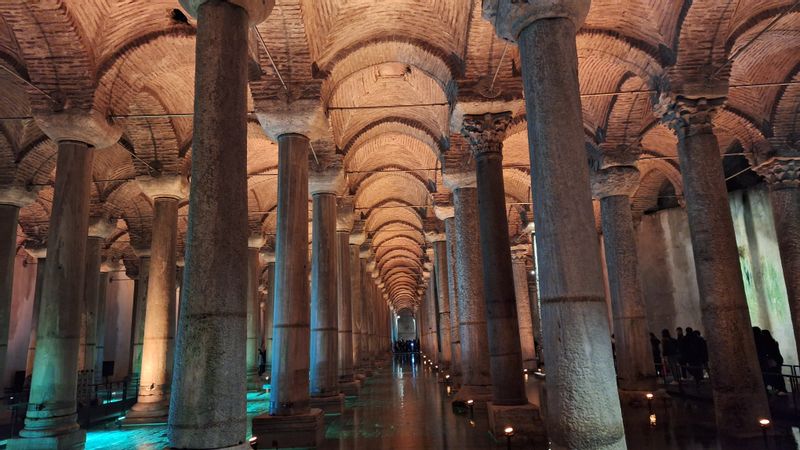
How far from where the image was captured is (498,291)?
25.5 feet

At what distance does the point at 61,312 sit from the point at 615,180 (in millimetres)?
10128

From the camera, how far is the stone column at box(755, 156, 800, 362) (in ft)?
34.3

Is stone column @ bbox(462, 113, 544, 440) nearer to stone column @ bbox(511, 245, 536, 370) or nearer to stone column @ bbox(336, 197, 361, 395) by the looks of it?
stone column @ bbox(336, 197, 361, 395)

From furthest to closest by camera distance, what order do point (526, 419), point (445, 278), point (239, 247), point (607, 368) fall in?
point (445, 278), point (526, 419), point (239, 247), point (607, 368)

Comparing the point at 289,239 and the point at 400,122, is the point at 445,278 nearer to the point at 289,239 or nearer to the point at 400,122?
the point at 400,122

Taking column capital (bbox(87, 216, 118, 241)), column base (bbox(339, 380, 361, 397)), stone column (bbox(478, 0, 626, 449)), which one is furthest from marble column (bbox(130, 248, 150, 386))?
stone column (bbox(478, 0, 626, 449))

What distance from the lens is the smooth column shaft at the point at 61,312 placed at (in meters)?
7.36

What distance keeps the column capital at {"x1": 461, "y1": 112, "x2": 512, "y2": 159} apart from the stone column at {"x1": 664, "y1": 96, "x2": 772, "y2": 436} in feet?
8.84

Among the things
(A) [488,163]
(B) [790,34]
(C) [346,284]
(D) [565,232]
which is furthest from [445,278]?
(D) [565,232]

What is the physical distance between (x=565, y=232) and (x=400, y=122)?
891 cm

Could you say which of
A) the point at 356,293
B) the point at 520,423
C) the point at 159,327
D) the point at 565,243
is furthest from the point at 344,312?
the point at 565,243

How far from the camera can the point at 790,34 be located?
9.27 metres

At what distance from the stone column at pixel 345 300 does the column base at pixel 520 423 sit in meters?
7.03

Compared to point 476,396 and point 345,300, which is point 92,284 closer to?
point 345,300
